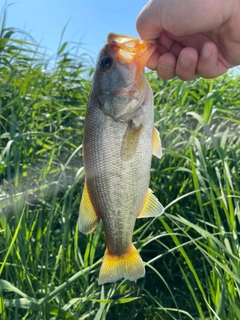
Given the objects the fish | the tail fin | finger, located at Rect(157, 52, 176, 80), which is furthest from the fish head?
the tail fin

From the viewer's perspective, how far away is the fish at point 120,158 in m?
1.46

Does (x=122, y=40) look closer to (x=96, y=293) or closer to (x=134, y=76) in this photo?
(x=134, y=76)

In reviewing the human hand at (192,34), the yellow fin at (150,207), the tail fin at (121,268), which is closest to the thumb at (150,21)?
the human hand at (192,34)

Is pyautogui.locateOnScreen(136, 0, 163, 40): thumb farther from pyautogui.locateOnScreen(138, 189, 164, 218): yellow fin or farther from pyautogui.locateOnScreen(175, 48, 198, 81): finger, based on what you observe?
pyautogui.locateOnScreen(138, 189, 164, 218): yellow fin

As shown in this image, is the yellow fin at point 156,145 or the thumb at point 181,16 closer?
the yellow fin at point 156,145

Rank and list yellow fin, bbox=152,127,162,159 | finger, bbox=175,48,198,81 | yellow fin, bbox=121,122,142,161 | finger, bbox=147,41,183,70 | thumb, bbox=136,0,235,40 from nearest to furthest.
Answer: yellow fin, bbox=121,122,142,161 → yellow fin, bbox=152,127,162,159 → thumb, bbox=136,0,235,40 → finger, bbox=175,48,198,81 → finger, bbox=147,41,183,70

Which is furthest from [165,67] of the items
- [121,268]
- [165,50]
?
[121,268]

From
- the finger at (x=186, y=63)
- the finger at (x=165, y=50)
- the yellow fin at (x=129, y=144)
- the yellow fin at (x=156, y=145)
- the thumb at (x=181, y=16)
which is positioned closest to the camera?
the yellow fin at (x=129, y=144)

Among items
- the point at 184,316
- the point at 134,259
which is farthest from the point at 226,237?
the point at 134,259

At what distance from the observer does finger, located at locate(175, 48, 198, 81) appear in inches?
75.0

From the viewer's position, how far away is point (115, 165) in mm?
1480

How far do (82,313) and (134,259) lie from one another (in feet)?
2.66

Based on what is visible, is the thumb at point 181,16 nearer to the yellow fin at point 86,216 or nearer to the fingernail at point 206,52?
the fingernail at point 206,52

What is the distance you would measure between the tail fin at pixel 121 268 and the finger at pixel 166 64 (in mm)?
897
